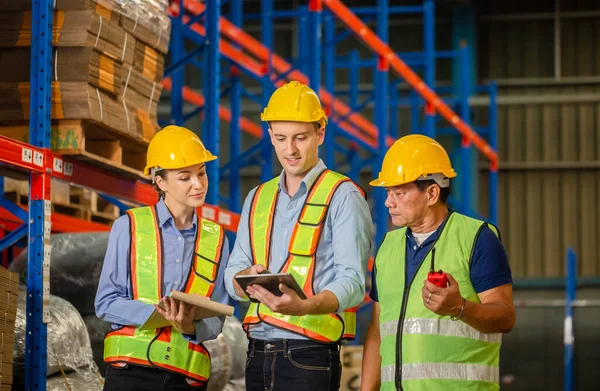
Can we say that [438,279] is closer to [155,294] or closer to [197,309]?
[197,309]

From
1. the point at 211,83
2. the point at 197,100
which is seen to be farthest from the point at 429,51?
the point at 211,83

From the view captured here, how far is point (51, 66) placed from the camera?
21.3ft

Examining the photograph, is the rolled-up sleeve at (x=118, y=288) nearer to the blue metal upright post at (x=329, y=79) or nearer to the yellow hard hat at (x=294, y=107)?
the yellow hard hat at (x=294, y=107)

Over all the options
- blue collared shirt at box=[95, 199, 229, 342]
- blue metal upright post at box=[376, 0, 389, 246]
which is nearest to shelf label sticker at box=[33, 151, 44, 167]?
blue collared shirt at box=[95, 199, 229, 342]

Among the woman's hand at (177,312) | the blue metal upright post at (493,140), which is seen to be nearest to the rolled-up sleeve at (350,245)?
the woman's hand at (177,312)

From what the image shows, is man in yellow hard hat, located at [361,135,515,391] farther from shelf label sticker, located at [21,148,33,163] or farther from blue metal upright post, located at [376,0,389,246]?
blue metal upright post, located at [376,0,389,246]

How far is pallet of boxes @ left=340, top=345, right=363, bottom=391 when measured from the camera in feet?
36.6

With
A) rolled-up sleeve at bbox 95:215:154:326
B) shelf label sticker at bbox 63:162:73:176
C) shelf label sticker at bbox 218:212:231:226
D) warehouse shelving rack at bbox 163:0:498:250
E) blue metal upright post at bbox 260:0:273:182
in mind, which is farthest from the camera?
blue metal upright post at bbox 260:0:273:182

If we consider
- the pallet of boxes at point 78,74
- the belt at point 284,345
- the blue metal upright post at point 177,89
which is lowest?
the belt at point 284,345

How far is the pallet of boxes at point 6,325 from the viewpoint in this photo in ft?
18.2

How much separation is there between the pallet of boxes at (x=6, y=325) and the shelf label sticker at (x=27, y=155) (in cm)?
69

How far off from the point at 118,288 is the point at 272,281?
99 centimetres

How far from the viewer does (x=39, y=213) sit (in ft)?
20.7

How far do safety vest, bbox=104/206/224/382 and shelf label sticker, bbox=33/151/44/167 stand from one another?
5.01 ft
